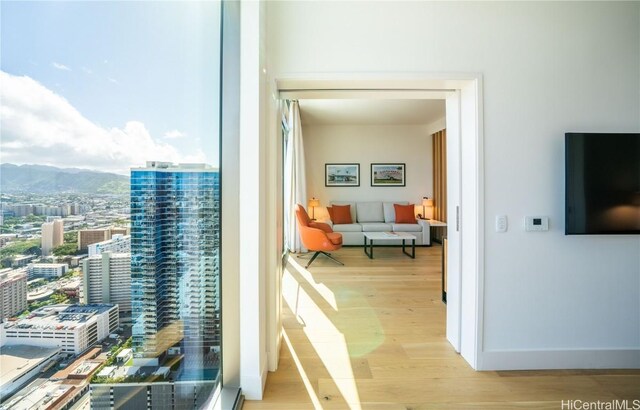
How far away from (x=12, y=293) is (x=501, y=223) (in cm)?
242

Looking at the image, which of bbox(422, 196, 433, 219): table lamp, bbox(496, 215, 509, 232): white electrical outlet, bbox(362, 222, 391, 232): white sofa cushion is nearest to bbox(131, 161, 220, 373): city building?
bbox(496, 215, 509, 232): white electrical outlet

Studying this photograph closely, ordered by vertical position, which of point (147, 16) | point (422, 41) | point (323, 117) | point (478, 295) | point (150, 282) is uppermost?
point (323, 117)

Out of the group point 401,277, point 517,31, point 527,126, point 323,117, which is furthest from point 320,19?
point 323,117

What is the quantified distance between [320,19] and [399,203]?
5.85m

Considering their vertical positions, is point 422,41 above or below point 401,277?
above

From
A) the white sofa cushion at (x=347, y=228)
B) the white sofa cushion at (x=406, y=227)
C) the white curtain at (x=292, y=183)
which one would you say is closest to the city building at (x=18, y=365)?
the white curtain at (x=292, y=183)

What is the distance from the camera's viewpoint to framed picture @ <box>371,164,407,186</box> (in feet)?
24.8

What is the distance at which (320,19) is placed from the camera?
2.09 m

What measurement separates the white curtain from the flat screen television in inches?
181

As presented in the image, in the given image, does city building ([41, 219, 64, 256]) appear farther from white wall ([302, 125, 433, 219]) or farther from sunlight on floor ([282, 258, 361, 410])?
white wall ([302, 125, 433, 219])

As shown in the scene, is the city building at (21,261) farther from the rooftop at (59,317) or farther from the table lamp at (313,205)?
the table lamp at (313,205)

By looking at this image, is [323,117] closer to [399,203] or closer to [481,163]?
[399,203]

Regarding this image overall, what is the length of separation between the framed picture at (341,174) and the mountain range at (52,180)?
6.78 meters

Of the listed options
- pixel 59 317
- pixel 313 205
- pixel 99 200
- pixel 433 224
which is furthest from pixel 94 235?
pixel 433 224
